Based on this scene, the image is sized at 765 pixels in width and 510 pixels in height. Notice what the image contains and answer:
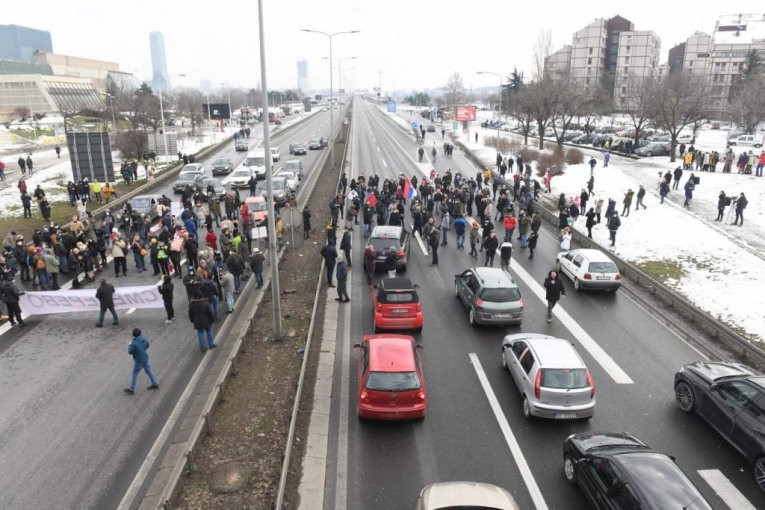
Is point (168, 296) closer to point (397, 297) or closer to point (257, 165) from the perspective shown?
point (397, 297)

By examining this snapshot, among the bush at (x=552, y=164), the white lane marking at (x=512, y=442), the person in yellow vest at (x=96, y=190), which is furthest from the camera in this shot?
the bush at (x=552, y=164)

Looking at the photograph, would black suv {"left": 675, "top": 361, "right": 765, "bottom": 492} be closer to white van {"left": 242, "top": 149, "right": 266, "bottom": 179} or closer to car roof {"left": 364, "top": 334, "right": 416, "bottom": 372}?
car roof {"left": 364, "top": 334, "right": 416, "bottom": 372}

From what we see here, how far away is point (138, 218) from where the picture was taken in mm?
23172

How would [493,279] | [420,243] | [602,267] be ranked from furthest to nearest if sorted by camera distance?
[420,243] → [602,267] → [493,279]

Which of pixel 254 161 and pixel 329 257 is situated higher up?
pixel 254 161

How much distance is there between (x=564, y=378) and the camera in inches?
430

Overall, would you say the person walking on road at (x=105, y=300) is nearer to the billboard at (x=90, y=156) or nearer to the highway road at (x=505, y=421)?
the highway road at (x=505, y=421)

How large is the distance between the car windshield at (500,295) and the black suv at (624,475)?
245 inches

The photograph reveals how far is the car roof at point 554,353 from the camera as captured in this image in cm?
1112

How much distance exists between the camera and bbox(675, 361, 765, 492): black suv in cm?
960

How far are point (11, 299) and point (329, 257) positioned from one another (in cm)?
935

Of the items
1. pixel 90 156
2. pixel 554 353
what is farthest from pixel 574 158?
pixel 554 353

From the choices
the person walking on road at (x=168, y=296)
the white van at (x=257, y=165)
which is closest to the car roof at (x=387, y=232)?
Answer: the person walking on road at (x=168, y=296)

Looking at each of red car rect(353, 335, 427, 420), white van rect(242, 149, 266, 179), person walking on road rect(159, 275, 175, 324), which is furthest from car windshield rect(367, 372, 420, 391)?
white van rect(242, 149, 266, 179)
